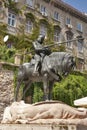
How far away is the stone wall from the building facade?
12389 millimetres

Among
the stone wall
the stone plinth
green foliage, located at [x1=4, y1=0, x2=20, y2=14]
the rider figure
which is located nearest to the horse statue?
the rider figure

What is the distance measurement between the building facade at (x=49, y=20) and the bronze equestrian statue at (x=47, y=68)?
903 inches

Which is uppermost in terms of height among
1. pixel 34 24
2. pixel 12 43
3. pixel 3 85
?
pixel 34 24

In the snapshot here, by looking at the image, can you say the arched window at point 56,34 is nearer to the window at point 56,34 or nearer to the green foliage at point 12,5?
the window at point 56,34

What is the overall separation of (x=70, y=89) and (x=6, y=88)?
Result: 5495 millimetres

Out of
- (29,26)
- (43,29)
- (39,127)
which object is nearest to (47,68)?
(39,127)

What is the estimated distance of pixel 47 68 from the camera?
38.7 ft

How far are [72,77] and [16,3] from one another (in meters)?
14.5

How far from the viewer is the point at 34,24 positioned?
1577 inches

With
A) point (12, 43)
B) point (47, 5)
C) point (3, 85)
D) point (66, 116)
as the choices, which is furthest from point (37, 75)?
point (47, 5)

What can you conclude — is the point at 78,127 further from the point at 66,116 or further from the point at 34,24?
the point at 34,24

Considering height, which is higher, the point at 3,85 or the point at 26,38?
the point at 26,38

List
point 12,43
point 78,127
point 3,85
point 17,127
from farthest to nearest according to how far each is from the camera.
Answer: point 12,43 → point 3,85 → point 17,127 → point 78,127

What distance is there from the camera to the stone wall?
23020 millimetres
